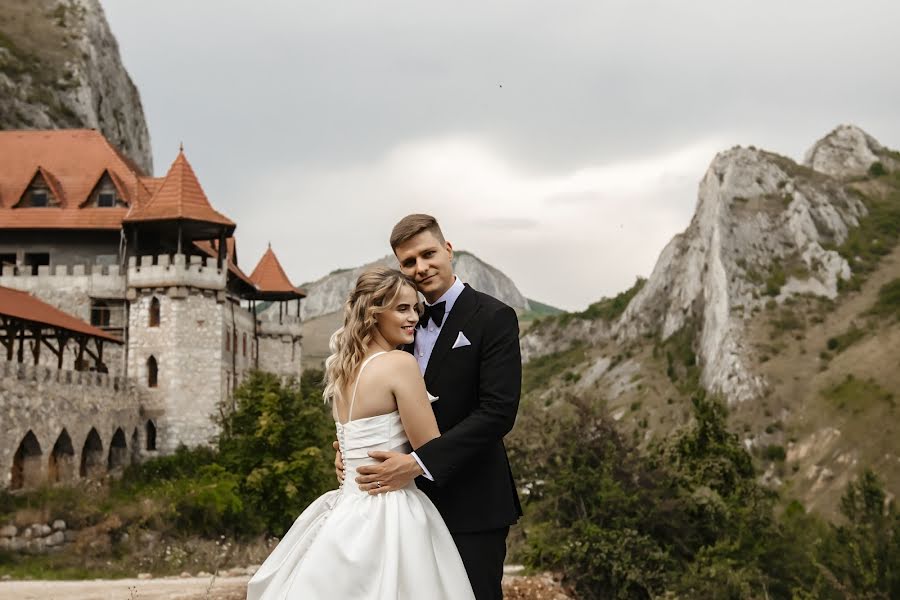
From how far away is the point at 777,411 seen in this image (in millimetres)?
67438

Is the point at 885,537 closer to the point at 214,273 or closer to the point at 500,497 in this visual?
the point at 500,497

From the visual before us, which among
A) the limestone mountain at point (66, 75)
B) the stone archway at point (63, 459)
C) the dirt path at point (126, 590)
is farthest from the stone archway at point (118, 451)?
the limestone mountain at point (66, 75)

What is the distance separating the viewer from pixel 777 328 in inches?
3076

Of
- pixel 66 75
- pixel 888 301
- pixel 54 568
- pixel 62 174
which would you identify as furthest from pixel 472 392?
pixel 888 301

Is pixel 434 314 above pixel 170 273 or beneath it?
beneath

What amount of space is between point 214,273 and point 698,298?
2567 inches

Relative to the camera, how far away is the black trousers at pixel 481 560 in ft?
16.8

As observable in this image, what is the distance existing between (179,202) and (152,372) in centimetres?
695

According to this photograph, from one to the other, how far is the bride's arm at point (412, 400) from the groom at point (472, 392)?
0.42 feet

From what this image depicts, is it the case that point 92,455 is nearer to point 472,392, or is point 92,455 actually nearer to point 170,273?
point 170,273

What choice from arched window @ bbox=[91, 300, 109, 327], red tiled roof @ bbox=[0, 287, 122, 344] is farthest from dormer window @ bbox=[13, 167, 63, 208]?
red tiled roof @ bbox=[0, 287, 122, 344]

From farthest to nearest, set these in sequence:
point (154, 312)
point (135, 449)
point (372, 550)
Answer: point (154, 312) < point (135, 449) < point (372, 550)

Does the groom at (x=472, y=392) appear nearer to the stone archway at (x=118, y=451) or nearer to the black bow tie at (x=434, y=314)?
the black bow tie at (x=434, y=314)

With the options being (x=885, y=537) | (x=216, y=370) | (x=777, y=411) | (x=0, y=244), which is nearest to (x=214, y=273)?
(x=216, y=370)
